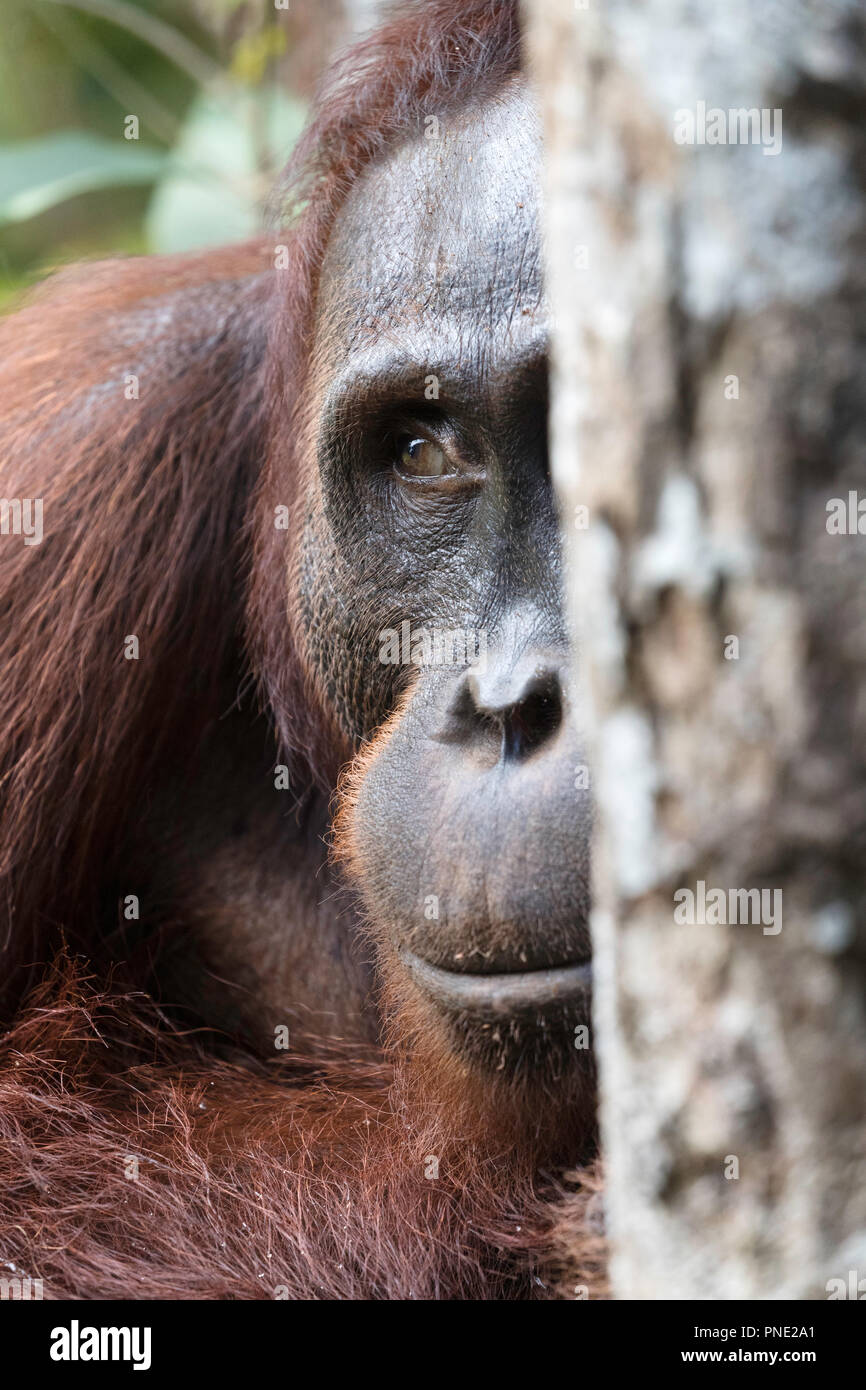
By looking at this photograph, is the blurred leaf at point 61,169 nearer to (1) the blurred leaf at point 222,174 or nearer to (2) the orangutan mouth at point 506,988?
(1) the blurred leaf at point 222,174

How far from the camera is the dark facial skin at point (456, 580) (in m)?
1.79

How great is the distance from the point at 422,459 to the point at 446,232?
13.9 inches

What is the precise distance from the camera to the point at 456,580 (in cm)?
218

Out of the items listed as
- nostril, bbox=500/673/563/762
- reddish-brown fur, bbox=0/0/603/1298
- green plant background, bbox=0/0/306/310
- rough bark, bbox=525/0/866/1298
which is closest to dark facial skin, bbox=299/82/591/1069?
nostril, bbox=500/673/563/762

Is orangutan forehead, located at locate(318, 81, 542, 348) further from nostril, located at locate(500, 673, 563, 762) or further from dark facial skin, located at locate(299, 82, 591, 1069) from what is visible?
nostril, located at locate(500, 673, 563, 762)

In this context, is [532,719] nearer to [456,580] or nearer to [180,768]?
[456,580]

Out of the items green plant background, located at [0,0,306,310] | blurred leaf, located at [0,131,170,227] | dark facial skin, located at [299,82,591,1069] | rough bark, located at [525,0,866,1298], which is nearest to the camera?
rough bark, located at [525,0,866,1298]

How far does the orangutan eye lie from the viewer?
7.29 ft

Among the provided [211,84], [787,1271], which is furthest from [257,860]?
[211,84]

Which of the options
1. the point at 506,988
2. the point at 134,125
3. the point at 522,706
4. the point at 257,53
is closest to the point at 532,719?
the point at 522,706

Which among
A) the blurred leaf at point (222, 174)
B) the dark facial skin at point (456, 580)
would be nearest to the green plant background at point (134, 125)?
the blurred leaf at point (222, 174)

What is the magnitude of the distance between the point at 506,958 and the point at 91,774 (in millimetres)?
1238

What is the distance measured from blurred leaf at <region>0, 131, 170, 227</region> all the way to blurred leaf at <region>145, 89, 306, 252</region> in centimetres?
14
